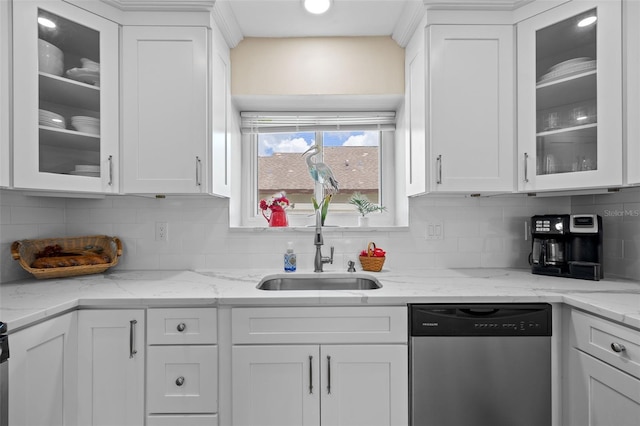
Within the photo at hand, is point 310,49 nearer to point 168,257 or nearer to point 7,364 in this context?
point 168,257

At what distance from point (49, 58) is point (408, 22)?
185 cm

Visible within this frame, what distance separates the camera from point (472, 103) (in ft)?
5.70

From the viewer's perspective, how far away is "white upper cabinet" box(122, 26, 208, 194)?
1.72 m

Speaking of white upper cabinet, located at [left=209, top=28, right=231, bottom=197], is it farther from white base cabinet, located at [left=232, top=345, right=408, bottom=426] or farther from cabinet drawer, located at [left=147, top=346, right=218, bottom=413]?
white base cabinet, located at [left=232, top=345, right=408, bottom=426]

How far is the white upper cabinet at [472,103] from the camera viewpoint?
173 cm

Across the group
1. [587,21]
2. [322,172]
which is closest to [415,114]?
[322,172]

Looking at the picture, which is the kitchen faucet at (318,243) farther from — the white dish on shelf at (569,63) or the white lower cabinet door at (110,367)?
the white dish on shelf at (569,63)

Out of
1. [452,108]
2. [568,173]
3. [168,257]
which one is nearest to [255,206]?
[168,257]

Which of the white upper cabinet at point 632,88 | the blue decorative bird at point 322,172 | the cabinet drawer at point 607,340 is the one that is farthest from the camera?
the blue decorative bird at point 322,172

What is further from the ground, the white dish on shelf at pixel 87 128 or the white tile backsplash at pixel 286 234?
the white dish on shelf at pixel 87 128

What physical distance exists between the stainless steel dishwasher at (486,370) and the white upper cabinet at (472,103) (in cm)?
70

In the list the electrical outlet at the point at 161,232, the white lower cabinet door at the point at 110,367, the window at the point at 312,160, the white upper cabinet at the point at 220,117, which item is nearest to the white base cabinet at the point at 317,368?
the white lower cabinet door at the point at 110,367

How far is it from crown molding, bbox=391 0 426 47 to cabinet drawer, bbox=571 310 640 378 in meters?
1.64

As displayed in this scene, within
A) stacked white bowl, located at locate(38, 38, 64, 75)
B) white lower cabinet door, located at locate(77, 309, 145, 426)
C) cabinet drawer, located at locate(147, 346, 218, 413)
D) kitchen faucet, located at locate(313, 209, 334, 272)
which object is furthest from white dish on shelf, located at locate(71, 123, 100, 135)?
kitchen faucet, located at locate(313, 209, 334, 272)
